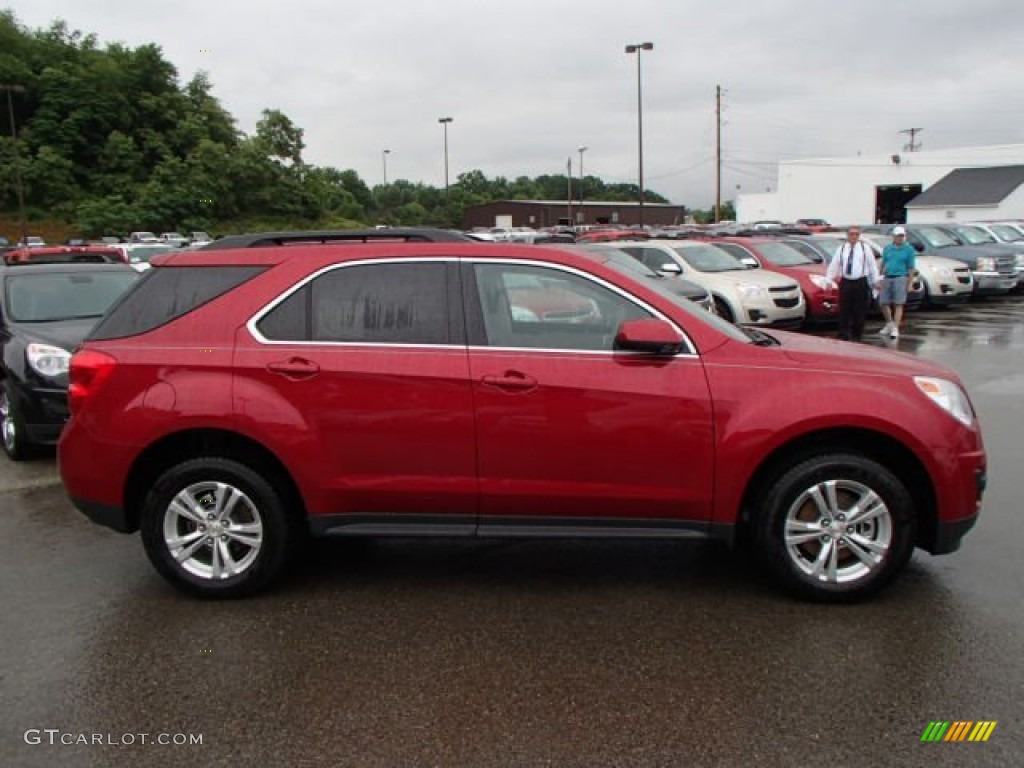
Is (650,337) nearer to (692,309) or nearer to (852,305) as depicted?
(692,309)

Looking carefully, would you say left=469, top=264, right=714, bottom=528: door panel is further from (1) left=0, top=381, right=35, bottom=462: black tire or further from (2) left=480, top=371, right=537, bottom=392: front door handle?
(1) left=0, top=381, right=35, bottom=462: black tire

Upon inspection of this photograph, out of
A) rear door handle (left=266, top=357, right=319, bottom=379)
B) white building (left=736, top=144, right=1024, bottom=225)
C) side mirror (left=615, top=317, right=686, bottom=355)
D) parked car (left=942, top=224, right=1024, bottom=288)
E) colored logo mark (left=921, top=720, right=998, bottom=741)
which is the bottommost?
colored logo mark (left=921, top=720, right=998, bottom=741)

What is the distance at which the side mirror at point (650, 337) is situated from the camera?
390 centimetres

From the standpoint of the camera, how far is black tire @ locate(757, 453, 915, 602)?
12.9 ft

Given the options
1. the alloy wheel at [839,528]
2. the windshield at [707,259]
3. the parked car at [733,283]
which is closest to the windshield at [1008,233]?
the windshield at [707,259]

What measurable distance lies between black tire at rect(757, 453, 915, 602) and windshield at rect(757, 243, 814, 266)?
12304mm

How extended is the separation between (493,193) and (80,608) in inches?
4636

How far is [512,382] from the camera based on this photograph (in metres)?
3.96

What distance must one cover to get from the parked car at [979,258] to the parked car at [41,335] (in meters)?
16.5

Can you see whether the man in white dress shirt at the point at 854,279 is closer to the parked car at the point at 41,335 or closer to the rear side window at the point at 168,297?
the parked car at the point at 41,335

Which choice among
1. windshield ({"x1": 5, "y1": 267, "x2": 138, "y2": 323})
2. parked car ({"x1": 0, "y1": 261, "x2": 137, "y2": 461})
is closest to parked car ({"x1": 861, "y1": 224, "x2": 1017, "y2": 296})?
windshield ({"x1": 5, "y1": 267, "x2": 138, "y2": 323})

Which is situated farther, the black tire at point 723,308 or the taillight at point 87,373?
the black tire at point 723,308

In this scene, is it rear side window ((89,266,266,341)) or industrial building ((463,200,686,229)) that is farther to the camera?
industrial building ((463,200,686,229))

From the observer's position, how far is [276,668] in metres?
3.56
